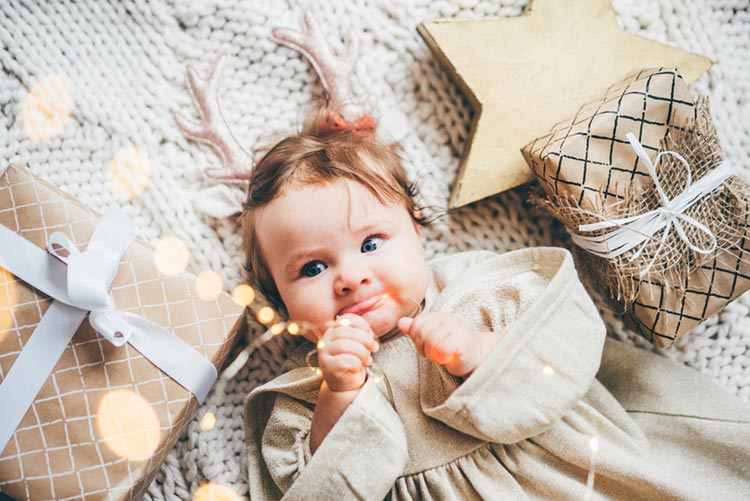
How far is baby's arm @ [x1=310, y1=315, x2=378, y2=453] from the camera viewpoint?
1.02m

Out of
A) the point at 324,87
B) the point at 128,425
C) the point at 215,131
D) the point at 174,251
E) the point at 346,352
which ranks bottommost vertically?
the point at 128,425

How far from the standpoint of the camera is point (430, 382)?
1.18 metres

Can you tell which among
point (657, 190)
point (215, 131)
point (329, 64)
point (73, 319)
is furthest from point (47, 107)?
point (657, 190)

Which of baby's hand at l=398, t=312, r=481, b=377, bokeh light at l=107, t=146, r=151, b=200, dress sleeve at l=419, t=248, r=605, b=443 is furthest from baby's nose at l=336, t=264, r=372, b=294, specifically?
bokeh light at l=107, t=146, r=151, b=200

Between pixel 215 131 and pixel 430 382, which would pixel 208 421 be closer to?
pixel 430 382

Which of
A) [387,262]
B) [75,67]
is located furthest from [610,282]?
[75,67]

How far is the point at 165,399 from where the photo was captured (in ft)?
3.82

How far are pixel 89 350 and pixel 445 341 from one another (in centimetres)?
70

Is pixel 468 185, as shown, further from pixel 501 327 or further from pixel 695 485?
pixel 695 485

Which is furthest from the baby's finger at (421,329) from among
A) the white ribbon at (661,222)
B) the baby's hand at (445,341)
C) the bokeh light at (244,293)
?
the bokeh light at (244,293)

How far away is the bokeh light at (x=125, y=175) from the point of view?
1.40 meters

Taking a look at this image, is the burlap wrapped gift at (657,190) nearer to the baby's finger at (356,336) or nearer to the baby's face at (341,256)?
the baby's face at (341,256)

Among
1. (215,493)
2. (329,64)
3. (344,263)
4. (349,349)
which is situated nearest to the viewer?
(349,349)

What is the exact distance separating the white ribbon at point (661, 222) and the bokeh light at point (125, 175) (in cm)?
100
